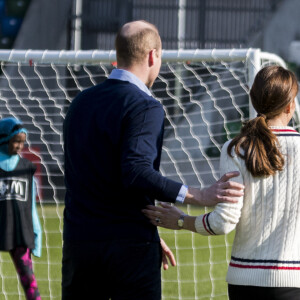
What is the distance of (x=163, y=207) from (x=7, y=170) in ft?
7.71

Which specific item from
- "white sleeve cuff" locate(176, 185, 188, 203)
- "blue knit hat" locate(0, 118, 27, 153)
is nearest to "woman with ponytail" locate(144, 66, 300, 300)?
"white sleeve cuff" locate(176, 185, 188, 203)

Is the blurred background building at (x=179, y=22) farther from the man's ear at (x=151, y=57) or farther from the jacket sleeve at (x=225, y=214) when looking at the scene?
the jacket sleeve at (x=225, y=214)

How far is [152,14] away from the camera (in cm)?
1814

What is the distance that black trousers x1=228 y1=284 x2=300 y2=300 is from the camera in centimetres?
238

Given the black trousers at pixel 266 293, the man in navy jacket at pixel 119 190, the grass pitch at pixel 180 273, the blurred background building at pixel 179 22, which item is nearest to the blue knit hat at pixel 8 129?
the grass pitch at pixel 180 273

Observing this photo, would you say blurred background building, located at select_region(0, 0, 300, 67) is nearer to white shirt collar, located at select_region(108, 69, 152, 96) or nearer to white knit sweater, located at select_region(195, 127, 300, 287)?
white shirt collar, located at select_region(108, 69, 152, 96)

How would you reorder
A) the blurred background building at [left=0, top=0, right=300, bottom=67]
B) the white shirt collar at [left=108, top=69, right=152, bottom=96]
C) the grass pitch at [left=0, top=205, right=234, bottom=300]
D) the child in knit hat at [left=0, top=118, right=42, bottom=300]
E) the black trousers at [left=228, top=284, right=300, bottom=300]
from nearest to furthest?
1. the black trousers at [left=228, top=284, right=300, bottom=300]
2. the white shirt collar at [left=108, top=69, right=152, bottom=96]
3. the child in knit hat at [left=0, top=118, right=42, bottom=300]
4. the grass pitch at [left=0, top=205, right=234, bottom=300]
5. the blurred background building at [left=0, top=0, right=300, bottom=67]

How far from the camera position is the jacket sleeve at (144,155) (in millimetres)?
2410

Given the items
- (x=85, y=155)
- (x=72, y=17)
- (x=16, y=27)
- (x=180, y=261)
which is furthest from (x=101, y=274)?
(x=16, y=27)

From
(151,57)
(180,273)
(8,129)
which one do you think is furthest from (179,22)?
(151,57)

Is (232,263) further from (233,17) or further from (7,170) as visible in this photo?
(233,17)

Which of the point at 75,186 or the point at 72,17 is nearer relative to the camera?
the point at 75,186

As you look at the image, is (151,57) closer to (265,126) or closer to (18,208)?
(265,126)

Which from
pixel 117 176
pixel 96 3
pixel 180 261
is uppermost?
pixel 117 176
